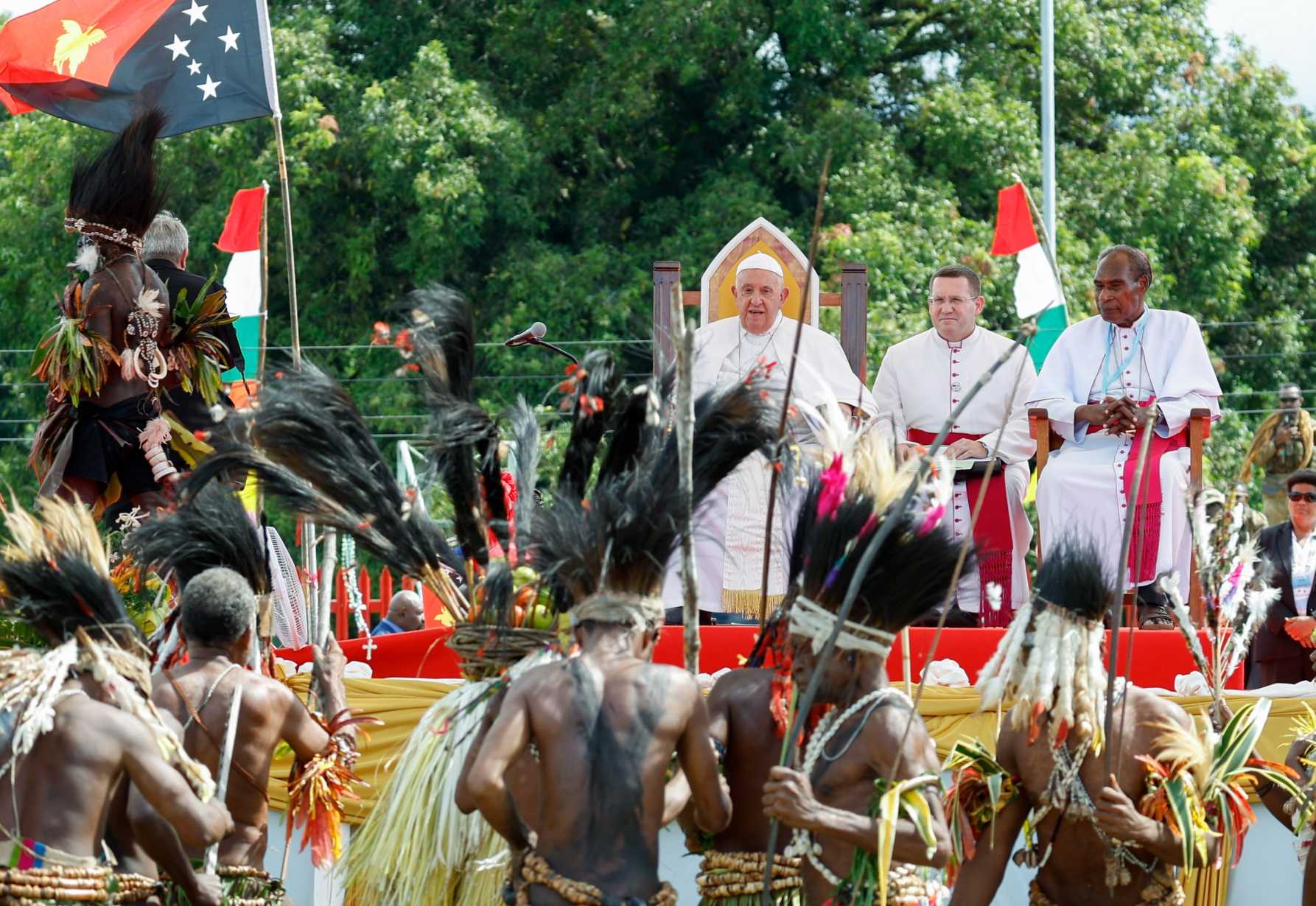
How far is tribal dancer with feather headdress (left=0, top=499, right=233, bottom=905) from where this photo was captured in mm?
4945

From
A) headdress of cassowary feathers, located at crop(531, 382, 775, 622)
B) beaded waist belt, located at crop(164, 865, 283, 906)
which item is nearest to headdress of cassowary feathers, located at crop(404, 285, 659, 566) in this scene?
headdress of cassowary feathers, located at crop(531, 382, 775, 622)

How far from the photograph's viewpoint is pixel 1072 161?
18188mm

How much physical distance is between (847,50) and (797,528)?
45.7 feet

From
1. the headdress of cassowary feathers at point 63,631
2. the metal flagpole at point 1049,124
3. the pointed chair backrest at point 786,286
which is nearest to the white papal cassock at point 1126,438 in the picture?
the pointed chair backrest at point 786,286

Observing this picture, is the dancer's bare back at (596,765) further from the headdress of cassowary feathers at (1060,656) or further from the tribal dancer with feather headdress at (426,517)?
the headdress of cassowary feathers at (1060,656)

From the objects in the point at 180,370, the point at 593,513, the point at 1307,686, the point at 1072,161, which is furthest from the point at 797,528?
the point at 1072,161

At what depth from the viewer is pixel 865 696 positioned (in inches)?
198

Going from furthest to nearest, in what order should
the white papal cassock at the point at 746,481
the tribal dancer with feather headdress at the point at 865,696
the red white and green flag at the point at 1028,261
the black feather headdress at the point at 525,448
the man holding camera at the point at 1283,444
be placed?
the red white and green flag at the point at 1028,261
the man holding camera at the point at 1283,444
the white papal cassock at the point at 746,481
the black feather headdress at the point at 525,448
the tribal dancer with feather headdress at the point at 865,696

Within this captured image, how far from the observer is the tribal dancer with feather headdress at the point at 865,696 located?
4.88m

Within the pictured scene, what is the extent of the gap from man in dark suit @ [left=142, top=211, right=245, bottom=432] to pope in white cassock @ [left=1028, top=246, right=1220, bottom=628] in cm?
359

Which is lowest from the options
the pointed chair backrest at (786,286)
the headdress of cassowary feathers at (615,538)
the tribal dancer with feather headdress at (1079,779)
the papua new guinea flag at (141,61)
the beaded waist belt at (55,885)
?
the beaded waist belt at (55,885)

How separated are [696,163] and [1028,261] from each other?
21.5 feet

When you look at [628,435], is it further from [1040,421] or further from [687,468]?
[1040,421]

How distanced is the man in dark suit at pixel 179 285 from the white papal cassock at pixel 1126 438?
140 inches
